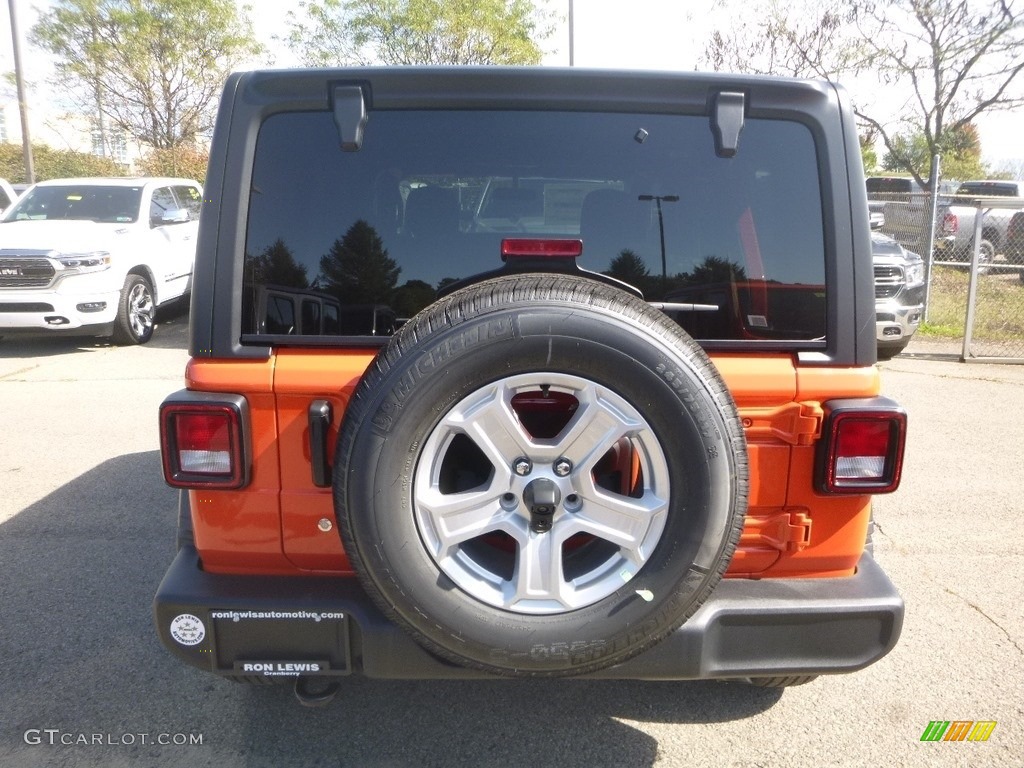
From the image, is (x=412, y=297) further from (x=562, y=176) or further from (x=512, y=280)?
(x=562, y=176)

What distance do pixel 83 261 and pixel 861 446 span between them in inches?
343

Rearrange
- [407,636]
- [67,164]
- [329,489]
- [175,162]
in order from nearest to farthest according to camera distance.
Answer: [407,636] < [329,489] < [175,162] < [67,164]

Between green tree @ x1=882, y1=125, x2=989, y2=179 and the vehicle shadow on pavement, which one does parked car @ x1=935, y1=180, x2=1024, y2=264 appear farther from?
the vehicle shadow on pavement

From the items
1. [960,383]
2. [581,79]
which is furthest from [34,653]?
[960,383]

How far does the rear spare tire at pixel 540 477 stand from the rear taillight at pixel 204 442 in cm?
38

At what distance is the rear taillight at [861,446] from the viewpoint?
6.85 feet

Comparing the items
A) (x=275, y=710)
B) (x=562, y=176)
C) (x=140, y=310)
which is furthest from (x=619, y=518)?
(x=140, y=310)

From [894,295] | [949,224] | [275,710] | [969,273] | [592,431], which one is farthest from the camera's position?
[949,224]

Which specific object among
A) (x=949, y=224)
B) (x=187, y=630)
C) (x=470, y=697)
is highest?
(x=949, y=224)

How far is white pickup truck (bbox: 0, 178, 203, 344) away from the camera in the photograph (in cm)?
844

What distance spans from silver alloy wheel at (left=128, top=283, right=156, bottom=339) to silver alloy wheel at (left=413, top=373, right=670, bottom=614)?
8.49 metres

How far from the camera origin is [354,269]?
2152 mm

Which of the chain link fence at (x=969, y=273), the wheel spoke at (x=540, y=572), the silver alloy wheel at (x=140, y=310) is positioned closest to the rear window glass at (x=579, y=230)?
the wheel spoke at (x=540, y=572)

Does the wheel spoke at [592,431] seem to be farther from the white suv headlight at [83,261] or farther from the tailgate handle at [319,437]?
the white suv headlight at [83,261]
